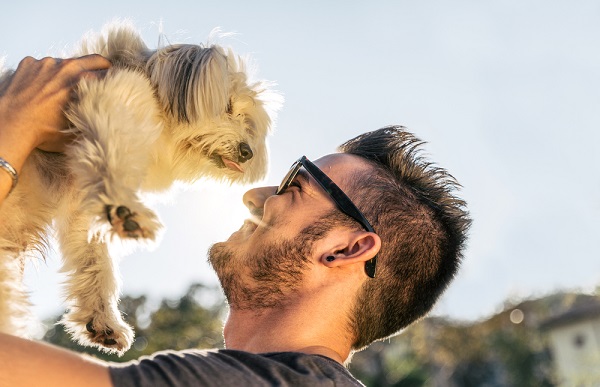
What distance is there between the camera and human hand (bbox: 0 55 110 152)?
11.9 ft

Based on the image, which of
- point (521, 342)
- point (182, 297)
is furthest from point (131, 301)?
point (521, 342)

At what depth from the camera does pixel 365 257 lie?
3691 mm

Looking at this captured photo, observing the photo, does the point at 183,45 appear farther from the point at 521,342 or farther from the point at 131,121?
the point at 521,342

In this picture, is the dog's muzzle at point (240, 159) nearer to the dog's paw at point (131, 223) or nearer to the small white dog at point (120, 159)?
the small white dog at point (120, 159)

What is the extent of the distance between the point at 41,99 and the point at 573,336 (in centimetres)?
6131

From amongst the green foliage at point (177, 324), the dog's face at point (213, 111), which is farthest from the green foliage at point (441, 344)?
the dog's face at point (213, 111)

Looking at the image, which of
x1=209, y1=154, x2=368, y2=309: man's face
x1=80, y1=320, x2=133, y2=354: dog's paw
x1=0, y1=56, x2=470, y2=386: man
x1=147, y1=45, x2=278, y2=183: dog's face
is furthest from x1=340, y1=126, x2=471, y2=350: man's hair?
x1=80, y1=320, x2=133, y2=354: dog's paw

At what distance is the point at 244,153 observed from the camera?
4.96 meters

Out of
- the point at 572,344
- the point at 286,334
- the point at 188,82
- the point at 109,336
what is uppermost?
the point at 188,82

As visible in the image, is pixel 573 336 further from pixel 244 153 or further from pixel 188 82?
pixel 188 82

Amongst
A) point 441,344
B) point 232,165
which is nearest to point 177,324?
point 441,344

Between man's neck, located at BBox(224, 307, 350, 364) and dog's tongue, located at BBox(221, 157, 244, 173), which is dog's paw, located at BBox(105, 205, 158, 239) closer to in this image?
man's neck, located at BBox(224, 307, 350, 364)

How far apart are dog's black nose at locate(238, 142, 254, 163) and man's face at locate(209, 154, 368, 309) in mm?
889

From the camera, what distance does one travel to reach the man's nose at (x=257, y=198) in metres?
4.23
